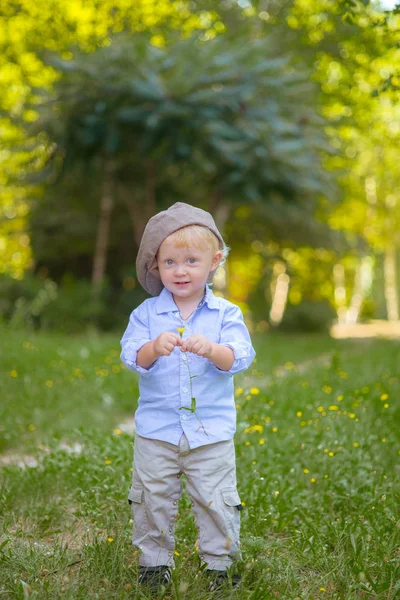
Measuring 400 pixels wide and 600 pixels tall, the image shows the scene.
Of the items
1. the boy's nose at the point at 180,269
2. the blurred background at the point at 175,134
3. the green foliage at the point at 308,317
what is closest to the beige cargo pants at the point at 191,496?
the boy's nose at the point at 180,269

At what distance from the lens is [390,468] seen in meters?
4.09

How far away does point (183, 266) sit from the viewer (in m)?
2.77

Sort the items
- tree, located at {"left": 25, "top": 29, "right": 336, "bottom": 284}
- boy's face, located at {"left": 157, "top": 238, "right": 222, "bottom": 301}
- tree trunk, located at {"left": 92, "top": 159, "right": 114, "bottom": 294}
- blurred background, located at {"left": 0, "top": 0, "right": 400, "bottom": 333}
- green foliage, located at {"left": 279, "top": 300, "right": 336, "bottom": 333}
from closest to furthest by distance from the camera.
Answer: boy's face, located at {"left": 157, "top": 238, "right": 222, "bottom": 301}, tree, located at {"left": 25, "top": 29, "right": 336, "bottom": 284}, blurred background, located at {"left": 0, "top": 0, "right": 400, "bottom": 333}, tree trunk, located at {"left": 92, "top": 159, "right": 114, "bottom": 294}, green foliage, located at {"left": 279, "top": 300, "right": 336, "bottom": 333}

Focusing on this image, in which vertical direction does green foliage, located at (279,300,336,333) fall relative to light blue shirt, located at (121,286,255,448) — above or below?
above

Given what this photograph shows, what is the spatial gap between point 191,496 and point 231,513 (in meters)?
0.19

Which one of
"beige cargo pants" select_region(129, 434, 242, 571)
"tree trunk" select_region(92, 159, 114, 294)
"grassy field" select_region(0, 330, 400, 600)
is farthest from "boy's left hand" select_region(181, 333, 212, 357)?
"tree trunk" select_region(92, 159, 114, 294)

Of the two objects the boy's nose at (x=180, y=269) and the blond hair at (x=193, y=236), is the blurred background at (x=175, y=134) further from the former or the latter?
the boy's nose at (x=180, y=269)

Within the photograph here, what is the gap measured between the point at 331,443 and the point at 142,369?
6.17 feet

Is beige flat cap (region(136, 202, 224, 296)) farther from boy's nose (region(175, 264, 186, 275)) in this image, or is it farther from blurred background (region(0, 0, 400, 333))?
blurred background (region(0, 0, 400, 333))

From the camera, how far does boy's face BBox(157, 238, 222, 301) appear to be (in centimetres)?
277

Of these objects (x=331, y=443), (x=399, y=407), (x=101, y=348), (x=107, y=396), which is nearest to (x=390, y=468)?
(x=331, y=443)

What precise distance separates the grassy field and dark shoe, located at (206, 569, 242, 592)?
4 cm

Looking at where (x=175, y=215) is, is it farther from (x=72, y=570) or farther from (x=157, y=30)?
(x=157, y=30)

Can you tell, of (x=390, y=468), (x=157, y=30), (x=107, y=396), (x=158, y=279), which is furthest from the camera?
(x=157, y=30)
